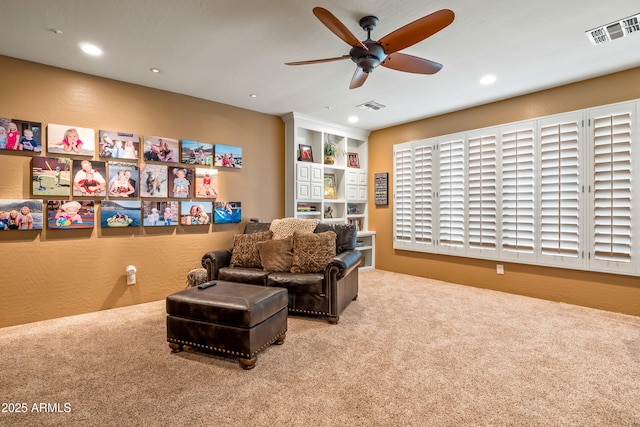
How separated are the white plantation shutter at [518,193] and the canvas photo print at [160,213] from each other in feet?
14.5

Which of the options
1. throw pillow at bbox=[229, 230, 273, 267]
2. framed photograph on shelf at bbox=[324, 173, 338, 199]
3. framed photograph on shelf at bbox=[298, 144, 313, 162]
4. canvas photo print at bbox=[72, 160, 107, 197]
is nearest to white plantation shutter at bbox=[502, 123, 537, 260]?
framed photograph on shelf at bbox=[324, 173, 338, 199]

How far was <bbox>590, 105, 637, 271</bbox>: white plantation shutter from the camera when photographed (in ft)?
11.2

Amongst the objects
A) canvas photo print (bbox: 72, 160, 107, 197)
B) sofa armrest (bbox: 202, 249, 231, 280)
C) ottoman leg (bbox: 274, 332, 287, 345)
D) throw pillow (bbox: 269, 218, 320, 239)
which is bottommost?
ottoman leg (bbox: 274, 332, 287, 345)

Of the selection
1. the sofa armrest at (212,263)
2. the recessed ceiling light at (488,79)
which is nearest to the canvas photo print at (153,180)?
the sofa armrest at (212,263)

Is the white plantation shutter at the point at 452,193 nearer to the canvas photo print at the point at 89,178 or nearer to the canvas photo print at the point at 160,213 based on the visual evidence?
the canvas photo print at the point at 160,213

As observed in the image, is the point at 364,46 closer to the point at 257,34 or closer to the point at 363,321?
the point at 257,34

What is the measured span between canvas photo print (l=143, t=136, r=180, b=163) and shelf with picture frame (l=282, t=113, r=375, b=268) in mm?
1722

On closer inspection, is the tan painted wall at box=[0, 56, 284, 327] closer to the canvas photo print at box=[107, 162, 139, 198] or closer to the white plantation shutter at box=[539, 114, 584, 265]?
the canvas photo print at box=[107, 162, 139, 198]

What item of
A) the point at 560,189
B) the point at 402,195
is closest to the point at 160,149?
the point at 402,195

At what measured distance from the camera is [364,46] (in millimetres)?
2422

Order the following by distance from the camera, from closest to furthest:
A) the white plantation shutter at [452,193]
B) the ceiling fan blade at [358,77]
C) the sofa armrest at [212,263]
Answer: the ceiling fan blade at [358,77] < the sofa armrest at [212,263] < the white plantation shutter at [452,193]

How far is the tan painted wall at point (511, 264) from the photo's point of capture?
355 centimetres

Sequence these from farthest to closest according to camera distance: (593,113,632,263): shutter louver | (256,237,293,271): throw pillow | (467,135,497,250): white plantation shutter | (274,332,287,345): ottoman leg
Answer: (467,135,497,250): white plantation shutter → (256,237,293,271): throw pillow → (593,113,632,263): shutter louver → (274,332,287,345): ottoman leg

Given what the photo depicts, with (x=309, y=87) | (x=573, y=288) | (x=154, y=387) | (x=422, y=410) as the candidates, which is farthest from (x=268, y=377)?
(x=573, y=288)
